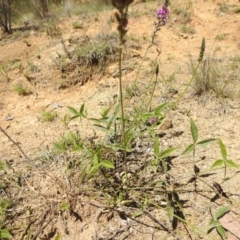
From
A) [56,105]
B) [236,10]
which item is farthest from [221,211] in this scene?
[236,10]

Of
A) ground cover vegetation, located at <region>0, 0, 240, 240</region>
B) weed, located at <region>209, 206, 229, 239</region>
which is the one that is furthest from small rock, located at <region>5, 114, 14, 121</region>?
weed, located at <region>209, 206, 229, 239</region>

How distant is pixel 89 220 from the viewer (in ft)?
4.80

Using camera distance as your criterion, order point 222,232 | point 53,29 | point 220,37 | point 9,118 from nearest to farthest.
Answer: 1. point 222,232
2. point 9,118
3. point 220,37
4. point 53,29

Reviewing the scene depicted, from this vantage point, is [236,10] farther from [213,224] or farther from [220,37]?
[213,224]

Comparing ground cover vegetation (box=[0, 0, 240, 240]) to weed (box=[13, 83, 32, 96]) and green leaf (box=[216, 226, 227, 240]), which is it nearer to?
green leaf (box=[216, 226, 227, 240])

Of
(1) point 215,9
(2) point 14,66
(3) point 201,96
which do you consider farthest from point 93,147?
(1) point 215,9

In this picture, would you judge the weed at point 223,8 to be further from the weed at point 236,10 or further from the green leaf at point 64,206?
the green leaf at point 64,206

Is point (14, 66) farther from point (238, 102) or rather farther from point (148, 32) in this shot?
point (238, 102)

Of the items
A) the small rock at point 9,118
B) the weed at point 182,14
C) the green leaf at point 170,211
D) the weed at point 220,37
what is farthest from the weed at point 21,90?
the weed at point 182,14

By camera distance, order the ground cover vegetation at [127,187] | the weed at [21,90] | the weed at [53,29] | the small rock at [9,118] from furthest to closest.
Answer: the weed at [53,29]
the weed at [21,90]
the small rock at [9,118]
the ground cover vegetation at [127,187]

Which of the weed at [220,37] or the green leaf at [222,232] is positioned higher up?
the green leaf at [222,232]

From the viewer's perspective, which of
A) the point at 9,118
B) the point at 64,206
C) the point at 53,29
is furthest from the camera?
the point at 53,29

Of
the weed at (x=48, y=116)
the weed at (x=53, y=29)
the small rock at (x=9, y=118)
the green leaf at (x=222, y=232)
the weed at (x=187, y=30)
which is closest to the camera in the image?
the green leaf at (x=222, y=232)

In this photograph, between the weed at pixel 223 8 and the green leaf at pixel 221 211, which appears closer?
the green leaf at pixel 221 211
